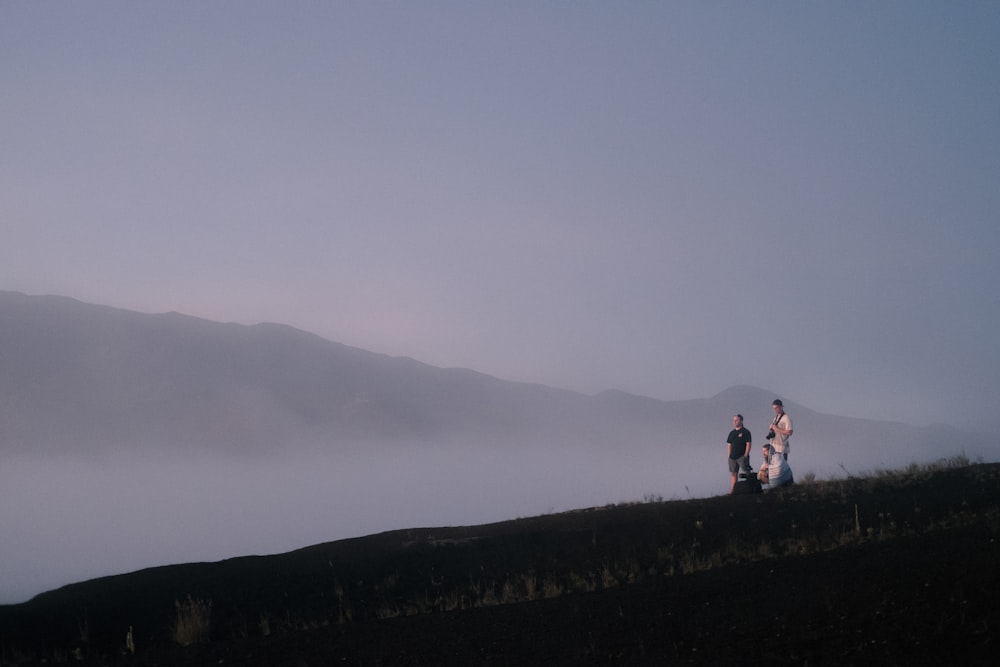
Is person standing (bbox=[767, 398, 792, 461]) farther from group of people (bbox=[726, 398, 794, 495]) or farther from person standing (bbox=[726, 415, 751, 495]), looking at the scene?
person standing (bbox=[726, 415, 751, 495])

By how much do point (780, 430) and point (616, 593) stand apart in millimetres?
9378

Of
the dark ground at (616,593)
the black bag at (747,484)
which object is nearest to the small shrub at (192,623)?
the dark ground at (616,593)

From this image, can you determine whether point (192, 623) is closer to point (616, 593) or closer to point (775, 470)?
point (616, 593)

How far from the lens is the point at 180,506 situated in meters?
79.8

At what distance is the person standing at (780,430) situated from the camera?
1925 cm

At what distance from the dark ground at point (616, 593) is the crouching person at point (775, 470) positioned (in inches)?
15.0

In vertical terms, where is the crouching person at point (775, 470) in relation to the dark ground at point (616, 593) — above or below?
above

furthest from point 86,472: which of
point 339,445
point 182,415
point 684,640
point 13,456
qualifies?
point 684,640

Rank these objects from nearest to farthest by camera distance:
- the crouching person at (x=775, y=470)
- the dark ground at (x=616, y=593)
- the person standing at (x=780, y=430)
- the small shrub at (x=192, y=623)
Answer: the dark ground at (x=616, y=593)
the small shrub at (x=192, y=623)
the person standing at (x=780, y=430)
the crouching person at (x=775, y=470)

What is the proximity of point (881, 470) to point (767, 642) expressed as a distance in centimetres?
1362

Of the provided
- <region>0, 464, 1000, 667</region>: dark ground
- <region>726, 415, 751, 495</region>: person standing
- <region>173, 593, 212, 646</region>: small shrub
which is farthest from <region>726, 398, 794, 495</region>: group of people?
<region>173, 593, 212, 646</region>: small shrub

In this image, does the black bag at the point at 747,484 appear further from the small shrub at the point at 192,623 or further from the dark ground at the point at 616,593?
the small shrub at the point at 192,623

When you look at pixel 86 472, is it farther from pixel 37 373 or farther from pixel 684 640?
pixel 684 640

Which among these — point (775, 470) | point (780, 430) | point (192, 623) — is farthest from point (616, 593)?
point (775, 470)
